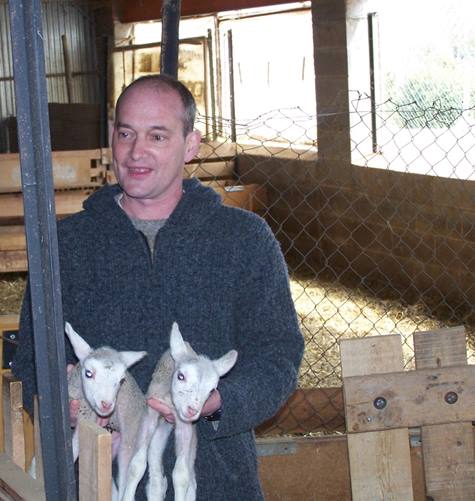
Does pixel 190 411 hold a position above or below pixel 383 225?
above

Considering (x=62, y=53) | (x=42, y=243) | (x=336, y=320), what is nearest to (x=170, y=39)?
(x=42, y=243)

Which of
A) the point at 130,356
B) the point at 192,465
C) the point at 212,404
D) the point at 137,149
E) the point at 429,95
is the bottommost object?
the point at 192,465

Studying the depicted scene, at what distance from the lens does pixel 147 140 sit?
1996 millimetres

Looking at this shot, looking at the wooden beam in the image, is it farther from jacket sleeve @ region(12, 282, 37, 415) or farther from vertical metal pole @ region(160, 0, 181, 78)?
jacket sleeve @ region(12, 282, 37, 415)

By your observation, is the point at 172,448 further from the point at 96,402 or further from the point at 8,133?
the point at 8,133

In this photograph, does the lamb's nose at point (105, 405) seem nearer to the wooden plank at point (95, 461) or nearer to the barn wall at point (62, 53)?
the wooden plank at point (95, 461)

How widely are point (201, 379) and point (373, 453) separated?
1.03 meters

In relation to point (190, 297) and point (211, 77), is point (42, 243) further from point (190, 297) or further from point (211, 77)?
point (211, 77)

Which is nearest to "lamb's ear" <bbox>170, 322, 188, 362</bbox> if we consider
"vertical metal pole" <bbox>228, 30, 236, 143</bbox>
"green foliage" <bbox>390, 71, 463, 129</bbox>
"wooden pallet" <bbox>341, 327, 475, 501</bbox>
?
"wooden pallet" <bbox>341, 327, 475, 501</bbox>

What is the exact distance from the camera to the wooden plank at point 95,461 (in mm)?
1486

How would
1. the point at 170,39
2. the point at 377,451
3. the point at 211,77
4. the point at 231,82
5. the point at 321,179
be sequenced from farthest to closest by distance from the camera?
1. the point at 211,77
2. the point at 231,82
3. the point at 321,179
4. the point at 170,39
5. the point at 377,451

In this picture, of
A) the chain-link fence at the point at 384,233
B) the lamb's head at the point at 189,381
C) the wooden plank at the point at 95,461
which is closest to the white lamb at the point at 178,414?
the lamb's head at the point at 189,381

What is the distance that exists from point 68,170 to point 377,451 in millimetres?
4739

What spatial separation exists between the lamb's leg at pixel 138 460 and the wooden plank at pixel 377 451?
0.85 meters
